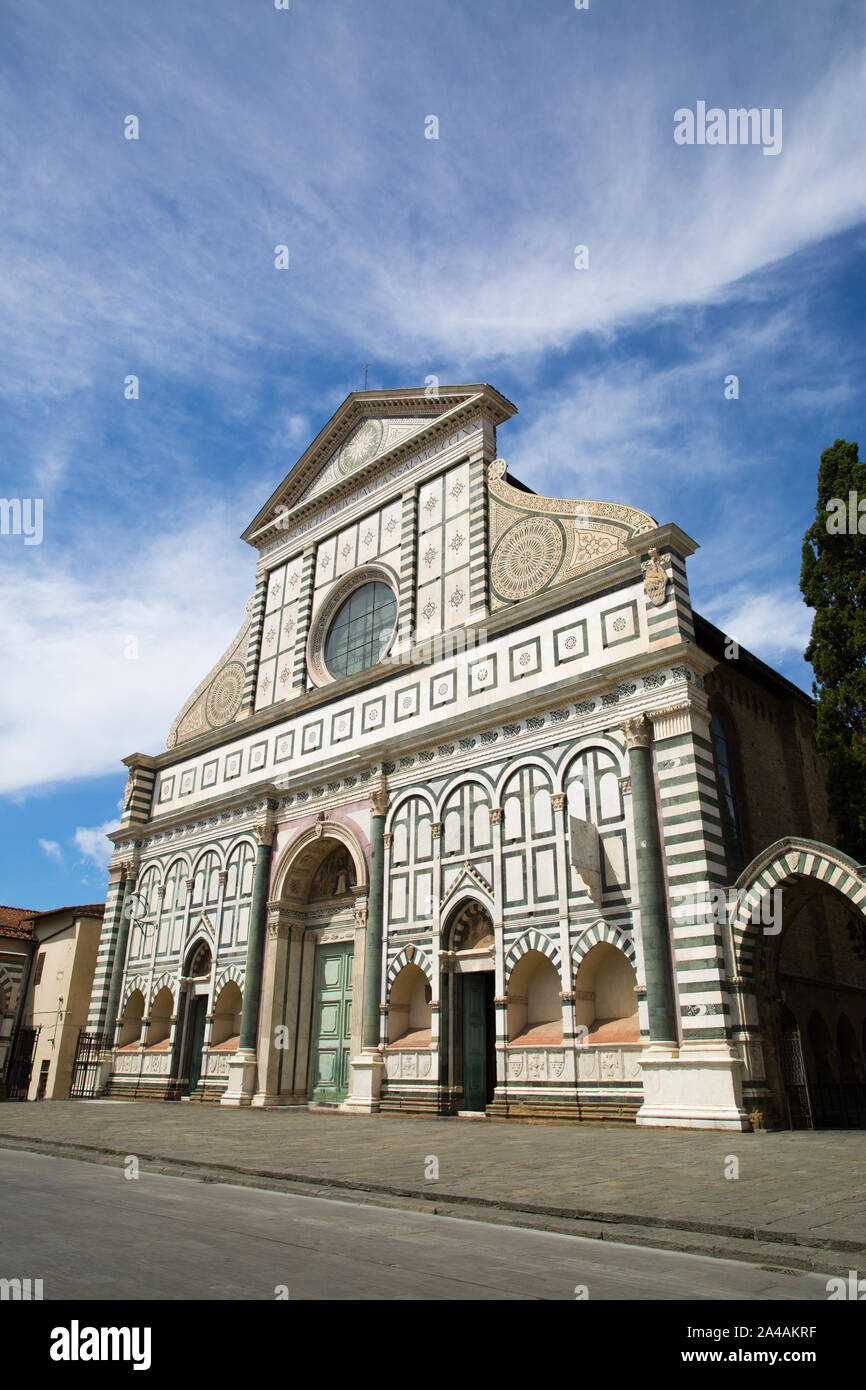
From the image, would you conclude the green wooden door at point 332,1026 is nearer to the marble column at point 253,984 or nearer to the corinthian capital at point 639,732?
the marble column at point 253,984

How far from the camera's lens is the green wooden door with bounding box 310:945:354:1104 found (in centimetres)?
1983

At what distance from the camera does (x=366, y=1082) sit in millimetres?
17703

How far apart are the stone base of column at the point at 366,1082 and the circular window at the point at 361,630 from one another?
8.74 meters

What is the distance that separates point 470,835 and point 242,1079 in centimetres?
843

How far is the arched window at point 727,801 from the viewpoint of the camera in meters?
16.2

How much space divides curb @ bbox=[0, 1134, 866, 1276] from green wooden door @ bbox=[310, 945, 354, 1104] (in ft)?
38.0

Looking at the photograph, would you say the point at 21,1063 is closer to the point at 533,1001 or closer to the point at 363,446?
the point at 533,1001

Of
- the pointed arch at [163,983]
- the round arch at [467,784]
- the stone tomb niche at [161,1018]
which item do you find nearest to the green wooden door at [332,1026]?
the round arch at [467,784]

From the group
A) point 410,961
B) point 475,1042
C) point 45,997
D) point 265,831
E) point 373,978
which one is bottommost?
point 475,1042

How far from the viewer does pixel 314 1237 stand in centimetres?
527

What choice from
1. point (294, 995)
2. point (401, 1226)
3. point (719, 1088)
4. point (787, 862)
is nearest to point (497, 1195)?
point (401, 1226)

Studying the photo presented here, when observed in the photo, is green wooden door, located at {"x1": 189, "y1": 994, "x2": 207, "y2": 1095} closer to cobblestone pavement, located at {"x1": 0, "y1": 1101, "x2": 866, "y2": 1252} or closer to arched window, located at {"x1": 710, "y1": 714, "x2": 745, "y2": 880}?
cobblestone pavement, located at {"x1": 0, "y1": 1101, "x2": 866, "y2": 1252}
